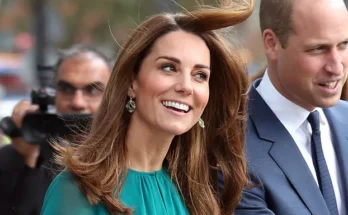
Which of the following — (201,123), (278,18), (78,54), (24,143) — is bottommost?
(24,143)

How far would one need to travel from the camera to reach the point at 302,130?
9.54 feet

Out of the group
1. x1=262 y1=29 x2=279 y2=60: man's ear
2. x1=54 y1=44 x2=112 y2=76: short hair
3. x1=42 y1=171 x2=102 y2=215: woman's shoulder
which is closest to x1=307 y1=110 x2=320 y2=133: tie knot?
x1=262 y1=29 x2=279 y2=60: man's ear

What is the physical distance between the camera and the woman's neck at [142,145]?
2514 mm

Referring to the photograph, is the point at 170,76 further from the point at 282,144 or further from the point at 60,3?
the point at 60,3

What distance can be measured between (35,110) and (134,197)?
65.1 inches

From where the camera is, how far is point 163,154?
2.59m

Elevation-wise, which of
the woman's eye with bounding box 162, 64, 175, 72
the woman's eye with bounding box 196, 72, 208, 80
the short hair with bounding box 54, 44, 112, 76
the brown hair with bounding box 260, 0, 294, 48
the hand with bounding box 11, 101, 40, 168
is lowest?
the hand with bounding box 11, 101, 40, 168

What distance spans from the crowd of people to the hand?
1.10 m

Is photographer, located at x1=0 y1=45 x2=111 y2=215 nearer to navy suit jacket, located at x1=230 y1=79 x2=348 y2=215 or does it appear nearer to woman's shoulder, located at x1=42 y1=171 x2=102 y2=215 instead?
navy suit jacket, located at x1=230 y1=79 x2=348 y2=215

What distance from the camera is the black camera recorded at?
146 inches

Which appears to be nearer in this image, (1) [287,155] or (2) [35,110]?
(1) [287,155]

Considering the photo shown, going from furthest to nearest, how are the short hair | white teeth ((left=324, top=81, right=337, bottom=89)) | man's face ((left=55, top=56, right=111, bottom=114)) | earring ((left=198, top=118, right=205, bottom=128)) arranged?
1. the short hair
2. man's face ((left=55, top=56, right=111, bottom=114))
3. white teeth ((left=324, top=81, right=337, bottom=89))
4. earring ((left=198, top=118, right=205, bottom=128))

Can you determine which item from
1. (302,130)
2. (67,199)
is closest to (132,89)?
(67,199)

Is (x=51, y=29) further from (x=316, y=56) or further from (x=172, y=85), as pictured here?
(x=172, y=85)
